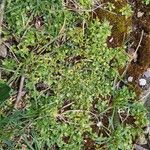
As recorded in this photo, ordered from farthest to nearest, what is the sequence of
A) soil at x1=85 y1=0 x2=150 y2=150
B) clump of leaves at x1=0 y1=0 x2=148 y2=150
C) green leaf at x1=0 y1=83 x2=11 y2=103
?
1. soil at x1=85 y1=0 x2=150 y2=150
2. clump of leaves at x1=0 y1=0 x2=148 y2=150
3. green leaf at x1=0 y1=83 x2=11 y2=103

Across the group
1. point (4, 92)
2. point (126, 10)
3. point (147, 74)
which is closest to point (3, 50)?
point (4, 92)

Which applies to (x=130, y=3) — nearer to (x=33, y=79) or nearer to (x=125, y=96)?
(x=125, y=96)

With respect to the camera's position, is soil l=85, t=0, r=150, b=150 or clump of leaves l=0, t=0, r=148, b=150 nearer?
clump of leaves l=0, t=0, r=148, b=150

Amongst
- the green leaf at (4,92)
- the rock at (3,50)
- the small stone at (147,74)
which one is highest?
the rock at (3,50)

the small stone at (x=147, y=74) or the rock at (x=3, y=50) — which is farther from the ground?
the rock at (x=3, y=50)

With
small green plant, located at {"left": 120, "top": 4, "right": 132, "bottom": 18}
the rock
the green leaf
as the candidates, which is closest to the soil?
small green plant, located at {"left": 120, "top": 4, "right": 132, "bottom": 18}

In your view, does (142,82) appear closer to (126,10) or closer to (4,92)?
(126,10)

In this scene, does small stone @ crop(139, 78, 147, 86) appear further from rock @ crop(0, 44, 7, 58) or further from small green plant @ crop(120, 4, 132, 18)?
rock @ crop(0, 44, 7, 58)

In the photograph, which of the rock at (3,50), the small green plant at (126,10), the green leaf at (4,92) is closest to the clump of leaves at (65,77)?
the rock at (3,50)

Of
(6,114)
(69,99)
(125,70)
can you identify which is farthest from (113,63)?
(6,114)

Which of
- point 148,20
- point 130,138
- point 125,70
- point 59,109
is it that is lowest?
point 130,138

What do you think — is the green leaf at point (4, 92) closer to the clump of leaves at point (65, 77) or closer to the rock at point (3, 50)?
the clump of leaves at point (65, 77)
